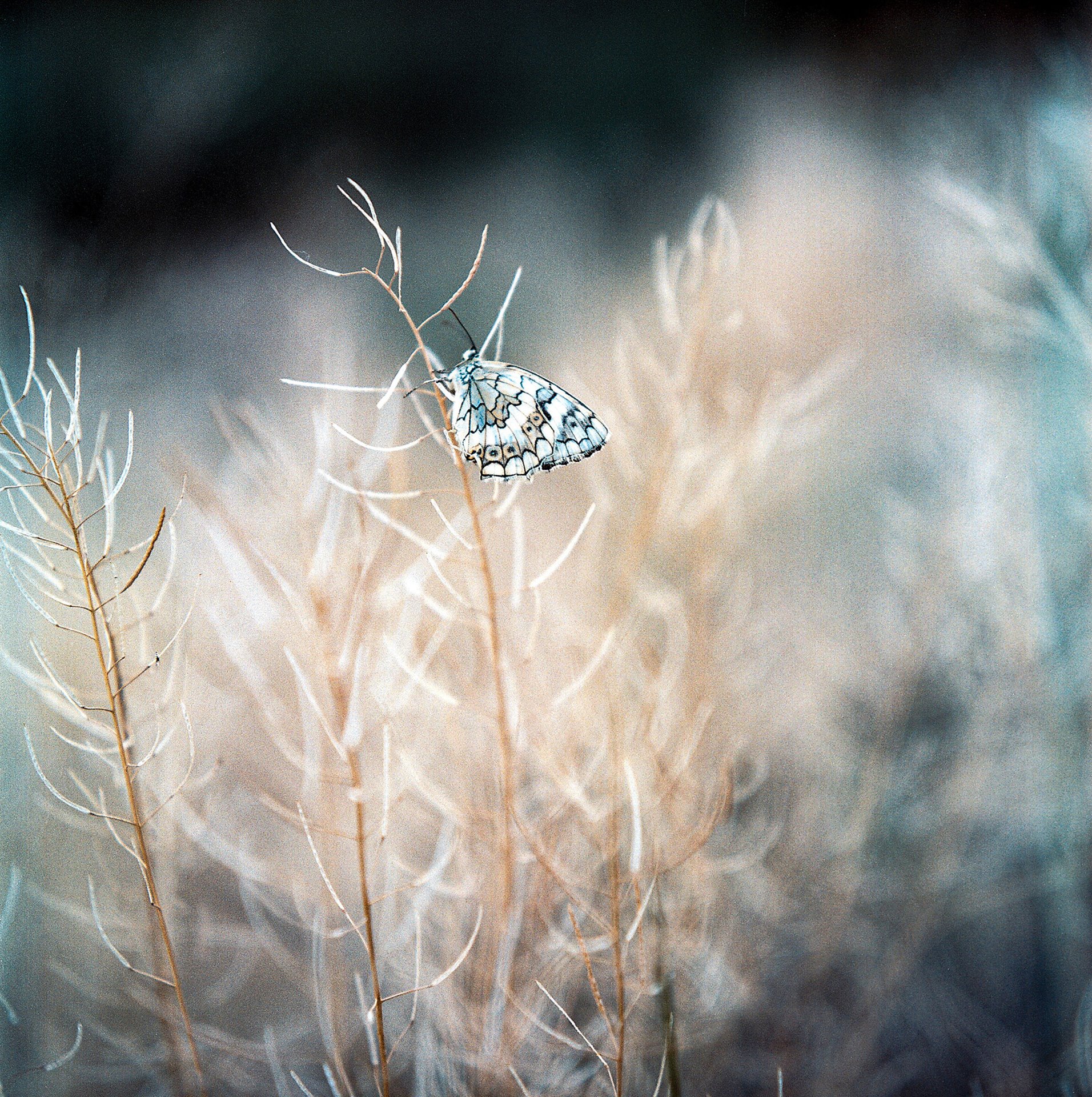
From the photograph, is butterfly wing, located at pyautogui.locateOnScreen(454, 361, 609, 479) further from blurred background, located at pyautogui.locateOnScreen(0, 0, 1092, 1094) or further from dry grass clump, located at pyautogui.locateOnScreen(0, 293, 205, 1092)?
dry grass clump, located at pyautogui.locateOnScreen(0, 293, 205, 1092)

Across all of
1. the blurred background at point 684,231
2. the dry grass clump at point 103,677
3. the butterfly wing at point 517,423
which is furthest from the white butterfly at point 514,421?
the dry grass clump at point 103,677

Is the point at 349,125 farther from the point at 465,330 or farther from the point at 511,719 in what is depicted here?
the point at 511,719

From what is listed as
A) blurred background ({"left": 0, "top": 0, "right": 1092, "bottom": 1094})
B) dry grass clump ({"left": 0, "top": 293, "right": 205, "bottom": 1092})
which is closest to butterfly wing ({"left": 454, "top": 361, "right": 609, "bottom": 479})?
blurred background ({"left": 0, "top": 0, "right": 1092, "bottom": 1094})

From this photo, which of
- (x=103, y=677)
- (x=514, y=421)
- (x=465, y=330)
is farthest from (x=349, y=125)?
(x=103, y=677)

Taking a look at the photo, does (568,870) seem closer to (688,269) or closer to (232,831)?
(232,831)

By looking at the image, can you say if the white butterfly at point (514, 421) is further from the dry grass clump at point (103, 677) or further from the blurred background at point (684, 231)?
the dry grass clump at point (103, 677)

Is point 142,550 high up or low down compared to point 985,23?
down

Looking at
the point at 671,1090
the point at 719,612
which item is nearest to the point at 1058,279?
the point at 719,612
